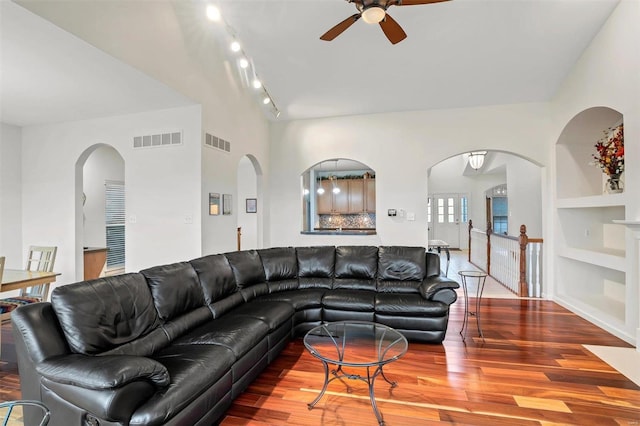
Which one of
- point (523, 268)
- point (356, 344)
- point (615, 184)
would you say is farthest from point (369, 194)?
point (356, 344)

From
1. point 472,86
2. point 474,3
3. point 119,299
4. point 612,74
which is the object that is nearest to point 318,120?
point 472,86

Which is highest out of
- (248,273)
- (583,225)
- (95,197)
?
(95,197)

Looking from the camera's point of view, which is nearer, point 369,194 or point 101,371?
point 101,371

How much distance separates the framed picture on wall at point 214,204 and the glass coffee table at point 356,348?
102 inches

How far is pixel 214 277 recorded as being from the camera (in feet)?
10.0

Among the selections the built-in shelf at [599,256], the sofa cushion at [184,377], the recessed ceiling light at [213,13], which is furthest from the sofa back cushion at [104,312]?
the built-in shelf at [599,256]

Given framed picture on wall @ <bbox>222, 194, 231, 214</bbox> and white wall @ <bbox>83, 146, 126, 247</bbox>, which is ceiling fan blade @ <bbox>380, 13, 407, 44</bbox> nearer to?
framed picture on wall @ <bbox>222, 194, 231, 214</bbox>

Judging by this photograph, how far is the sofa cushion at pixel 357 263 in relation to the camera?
407 cm

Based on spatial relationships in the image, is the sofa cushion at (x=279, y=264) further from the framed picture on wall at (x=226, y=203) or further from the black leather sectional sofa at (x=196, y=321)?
the framed picture on wall at (x=226, y=203)

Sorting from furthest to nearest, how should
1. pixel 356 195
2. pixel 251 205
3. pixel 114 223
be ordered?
1. pixel 356 195
2. pixel 251 205
3. pixel 114 223

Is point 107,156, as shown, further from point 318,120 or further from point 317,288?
point 317,288

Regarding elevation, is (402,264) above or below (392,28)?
below

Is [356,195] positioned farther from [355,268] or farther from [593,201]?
[593,201]

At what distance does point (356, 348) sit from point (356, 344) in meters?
0.09
